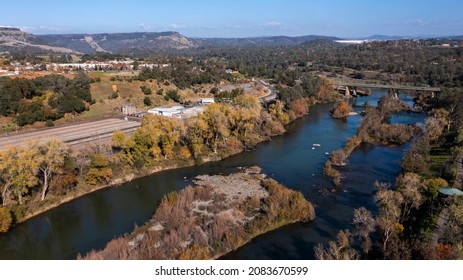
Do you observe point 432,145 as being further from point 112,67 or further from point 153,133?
point 112,67

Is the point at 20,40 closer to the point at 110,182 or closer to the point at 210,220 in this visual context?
the point at 110,182

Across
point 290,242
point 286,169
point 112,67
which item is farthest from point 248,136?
point 112,67

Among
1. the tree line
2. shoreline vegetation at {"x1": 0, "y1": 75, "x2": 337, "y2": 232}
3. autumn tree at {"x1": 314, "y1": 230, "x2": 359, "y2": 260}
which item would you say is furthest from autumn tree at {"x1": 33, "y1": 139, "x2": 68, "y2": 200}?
autumn tree at {"x1": 314, "y1": 230, "x2": 359, "y2": 260}

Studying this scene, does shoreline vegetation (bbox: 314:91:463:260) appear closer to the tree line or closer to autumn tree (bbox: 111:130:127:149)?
autumn tree (bbox: 111:130:127:149)

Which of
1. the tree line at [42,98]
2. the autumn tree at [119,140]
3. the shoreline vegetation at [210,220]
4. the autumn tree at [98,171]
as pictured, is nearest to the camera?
the shoreline vegetation at [210,220]

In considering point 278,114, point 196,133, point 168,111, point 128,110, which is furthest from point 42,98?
point 278,114

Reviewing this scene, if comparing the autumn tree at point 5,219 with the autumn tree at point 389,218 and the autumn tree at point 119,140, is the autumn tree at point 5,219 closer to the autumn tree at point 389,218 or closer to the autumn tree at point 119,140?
the autumn tree at point 119,140

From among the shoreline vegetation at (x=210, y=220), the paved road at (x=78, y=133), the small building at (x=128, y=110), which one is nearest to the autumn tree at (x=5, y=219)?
the shoreline vegetation at (x=210, y=220)
